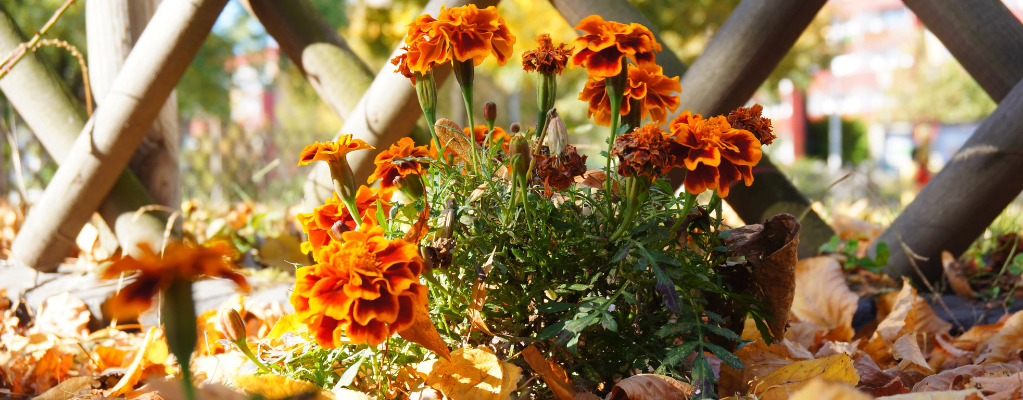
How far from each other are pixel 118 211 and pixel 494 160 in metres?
1.53

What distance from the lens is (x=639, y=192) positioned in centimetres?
82

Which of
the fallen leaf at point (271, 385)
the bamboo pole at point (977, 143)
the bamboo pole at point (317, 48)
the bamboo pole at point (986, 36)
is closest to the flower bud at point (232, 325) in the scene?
the fallen leaf at point (271, 385)

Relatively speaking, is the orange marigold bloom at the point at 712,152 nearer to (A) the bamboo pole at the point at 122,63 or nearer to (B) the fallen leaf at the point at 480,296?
(B) the fallen leaf at the point at 480,296

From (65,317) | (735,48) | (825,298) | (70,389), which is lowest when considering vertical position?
(65,317)

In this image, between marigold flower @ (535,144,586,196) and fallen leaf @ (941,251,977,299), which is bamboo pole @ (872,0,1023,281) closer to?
fallen leaf @ (941,251,977,299)

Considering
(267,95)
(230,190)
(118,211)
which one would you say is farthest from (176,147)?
(267,95)

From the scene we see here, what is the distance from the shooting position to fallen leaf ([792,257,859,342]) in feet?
4.91

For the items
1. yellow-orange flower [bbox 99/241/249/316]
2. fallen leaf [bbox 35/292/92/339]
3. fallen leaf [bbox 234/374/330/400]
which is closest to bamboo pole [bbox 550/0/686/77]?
fallen leaf [bbox 234/374/330/400]

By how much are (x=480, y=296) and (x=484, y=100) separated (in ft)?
43.4

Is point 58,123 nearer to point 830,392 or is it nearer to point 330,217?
point 330,217

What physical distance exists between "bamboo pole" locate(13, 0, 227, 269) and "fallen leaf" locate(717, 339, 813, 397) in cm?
163

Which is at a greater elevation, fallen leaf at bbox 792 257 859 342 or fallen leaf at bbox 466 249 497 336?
fallen leaf at bbox 466 249 497 336

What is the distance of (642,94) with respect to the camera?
0.93 metres

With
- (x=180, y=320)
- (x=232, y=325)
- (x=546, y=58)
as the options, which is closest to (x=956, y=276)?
(x=546, y=58)
